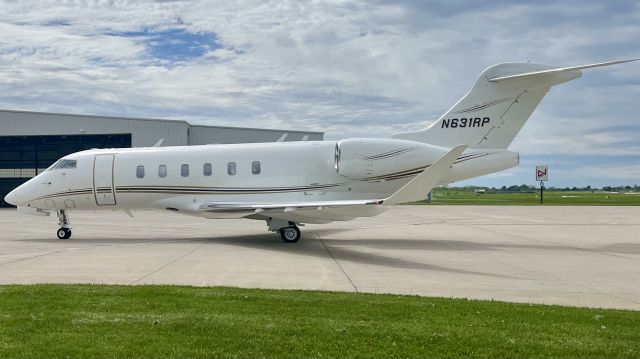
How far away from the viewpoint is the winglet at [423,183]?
1240 cm

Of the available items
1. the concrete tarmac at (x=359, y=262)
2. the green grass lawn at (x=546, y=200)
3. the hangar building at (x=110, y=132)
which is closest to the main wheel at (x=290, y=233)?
the concrete tarmac at (x=359, y=262)

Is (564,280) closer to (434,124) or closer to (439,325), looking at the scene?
(439,325)

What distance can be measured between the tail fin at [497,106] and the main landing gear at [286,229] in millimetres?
5176

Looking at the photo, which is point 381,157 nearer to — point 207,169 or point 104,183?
point 207,169

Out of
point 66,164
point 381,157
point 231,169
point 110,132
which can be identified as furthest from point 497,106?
point 110,132

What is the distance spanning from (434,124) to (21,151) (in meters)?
40.3

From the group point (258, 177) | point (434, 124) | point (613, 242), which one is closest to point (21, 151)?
point (258, 177)

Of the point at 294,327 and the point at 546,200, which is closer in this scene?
the point at 294,327

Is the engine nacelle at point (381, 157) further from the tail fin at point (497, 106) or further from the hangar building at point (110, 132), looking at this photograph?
the hangar building at point (110, 132)

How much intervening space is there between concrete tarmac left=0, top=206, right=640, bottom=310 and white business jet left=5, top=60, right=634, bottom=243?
1.31 metres

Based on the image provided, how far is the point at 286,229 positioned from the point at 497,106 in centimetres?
745

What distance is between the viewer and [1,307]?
7172mm

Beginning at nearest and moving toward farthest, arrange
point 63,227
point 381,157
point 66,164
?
point 381,157 → point 66,164 → point 63,227

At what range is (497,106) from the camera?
674 inches
